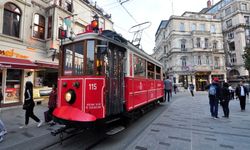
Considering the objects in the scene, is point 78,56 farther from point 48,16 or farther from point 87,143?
point 48,16

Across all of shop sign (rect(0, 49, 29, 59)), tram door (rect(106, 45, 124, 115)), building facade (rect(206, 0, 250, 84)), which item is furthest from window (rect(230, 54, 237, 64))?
shop sign (rect(0, 49, 29, 59))

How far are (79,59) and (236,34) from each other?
46.0 metres

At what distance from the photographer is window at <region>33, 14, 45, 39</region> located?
12.9 metres

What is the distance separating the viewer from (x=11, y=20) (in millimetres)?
11297

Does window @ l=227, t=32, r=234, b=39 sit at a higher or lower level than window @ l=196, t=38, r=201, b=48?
higher

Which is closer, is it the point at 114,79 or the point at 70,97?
the point at 70,97

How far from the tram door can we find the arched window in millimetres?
9830

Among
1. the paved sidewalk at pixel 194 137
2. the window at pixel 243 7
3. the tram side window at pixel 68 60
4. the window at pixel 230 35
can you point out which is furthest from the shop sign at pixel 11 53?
the window at pixel 243 7

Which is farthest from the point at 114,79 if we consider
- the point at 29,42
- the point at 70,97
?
the point at 29,42

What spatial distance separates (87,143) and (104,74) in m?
2.01

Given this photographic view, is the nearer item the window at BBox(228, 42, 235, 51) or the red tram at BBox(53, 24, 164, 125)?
the red tram at BBox(53, 24, 164, 125)

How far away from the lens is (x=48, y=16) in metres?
13.6

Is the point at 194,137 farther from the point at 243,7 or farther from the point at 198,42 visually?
the point at 243,7

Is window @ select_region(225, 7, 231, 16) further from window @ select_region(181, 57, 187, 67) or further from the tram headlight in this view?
the tram headlight
